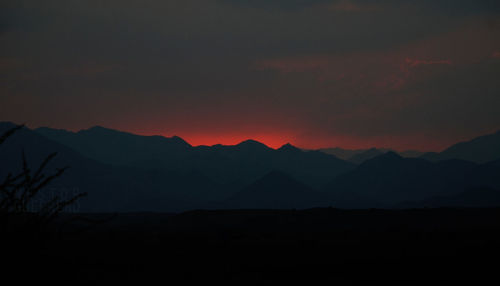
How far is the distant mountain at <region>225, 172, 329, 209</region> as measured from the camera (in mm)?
132625

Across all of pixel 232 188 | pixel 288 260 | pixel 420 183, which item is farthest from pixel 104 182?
pixel 288 260

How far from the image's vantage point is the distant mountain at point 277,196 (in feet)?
435

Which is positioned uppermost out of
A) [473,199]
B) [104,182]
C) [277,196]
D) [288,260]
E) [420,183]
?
[104,182]

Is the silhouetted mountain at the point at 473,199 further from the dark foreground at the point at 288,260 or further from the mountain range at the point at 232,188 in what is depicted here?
the dark foreground at the point at 288,260

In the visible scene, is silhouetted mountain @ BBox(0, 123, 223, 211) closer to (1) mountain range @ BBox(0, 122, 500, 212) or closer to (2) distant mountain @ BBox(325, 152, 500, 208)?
(1) mountain range @ BBox(0, 122, 500, 212)

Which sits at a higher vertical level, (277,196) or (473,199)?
(277,196)

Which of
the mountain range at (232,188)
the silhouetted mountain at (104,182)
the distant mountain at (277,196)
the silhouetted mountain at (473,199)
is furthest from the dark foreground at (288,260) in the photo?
the distant mountain at (277,196)

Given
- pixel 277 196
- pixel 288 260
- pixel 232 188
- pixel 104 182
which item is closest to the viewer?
pixel 288 260

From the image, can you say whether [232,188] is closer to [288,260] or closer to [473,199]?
[473,199]

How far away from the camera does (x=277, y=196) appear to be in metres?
138

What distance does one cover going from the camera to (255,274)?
12.6m

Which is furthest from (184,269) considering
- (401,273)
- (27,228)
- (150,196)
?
(150,196)

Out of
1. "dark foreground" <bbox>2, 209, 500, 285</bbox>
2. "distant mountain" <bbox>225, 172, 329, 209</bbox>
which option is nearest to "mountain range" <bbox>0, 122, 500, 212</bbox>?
"distant mountain" <bbox>225, 172, 329, 209</bbox>

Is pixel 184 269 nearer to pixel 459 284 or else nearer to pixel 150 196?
pixel 459 284
